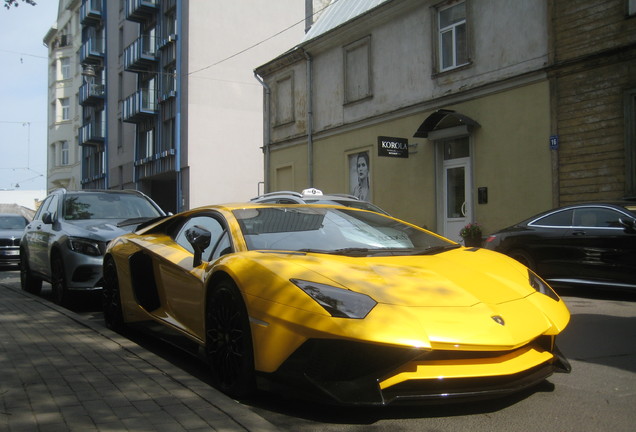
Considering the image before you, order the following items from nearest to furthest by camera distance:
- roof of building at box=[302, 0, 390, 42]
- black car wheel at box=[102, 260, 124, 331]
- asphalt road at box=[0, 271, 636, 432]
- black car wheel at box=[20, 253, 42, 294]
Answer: asphalt road at box=[0, 271, 636, 432] → black car wheel at box=[102, 260, 124, 331] → black car wheel at box=[20, 253, 42, 294] → roof of building at box=[302, 0, 390, 42]

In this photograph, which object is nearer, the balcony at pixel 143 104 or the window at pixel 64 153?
the balcony at pixel 143 104

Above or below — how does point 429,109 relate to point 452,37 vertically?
below

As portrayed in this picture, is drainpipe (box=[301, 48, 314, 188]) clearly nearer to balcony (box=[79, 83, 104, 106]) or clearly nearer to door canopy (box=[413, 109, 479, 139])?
door canopy (box=[413, 109, 479, 139])

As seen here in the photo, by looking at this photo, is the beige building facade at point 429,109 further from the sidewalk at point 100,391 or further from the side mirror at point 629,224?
the sidewalk at point 100,391

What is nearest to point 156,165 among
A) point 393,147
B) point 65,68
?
point 393,147

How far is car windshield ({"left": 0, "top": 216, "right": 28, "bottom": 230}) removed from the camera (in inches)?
668

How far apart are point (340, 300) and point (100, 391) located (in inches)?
61.5

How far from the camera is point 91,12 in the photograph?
41.0m

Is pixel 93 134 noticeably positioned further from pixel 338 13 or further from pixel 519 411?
pixel 519 411

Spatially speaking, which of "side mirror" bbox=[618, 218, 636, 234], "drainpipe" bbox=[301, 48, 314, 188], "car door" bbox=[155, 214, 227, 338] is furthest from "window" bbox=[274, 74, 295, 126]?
"car door" bbox=[155, 214, 227, 338]

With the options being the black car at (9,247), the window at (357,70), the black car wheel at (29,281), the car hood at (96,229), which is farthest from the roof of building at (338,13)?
the black car wheel at (29,281)

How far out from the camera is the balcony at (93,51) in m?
41.2

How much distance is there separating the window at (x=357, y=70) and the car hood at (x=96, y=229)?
11.4 meters

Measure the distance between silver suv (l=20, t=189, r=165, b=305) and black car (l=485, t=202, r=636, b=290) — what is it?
18.5 feet
